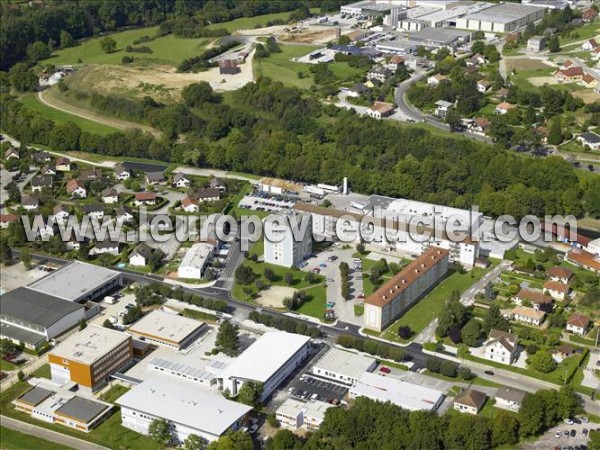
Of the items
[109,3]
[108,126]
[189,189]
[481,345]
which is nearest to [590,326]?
[481,345]

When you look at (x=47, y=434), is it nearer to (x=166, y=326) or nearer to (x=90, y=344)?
(x=90, y=344)

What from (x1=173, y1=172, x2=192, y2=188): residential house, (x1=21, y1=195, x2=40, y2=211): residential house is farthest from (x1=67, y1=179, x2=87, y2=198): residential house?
(x1=173, y1=172, x2=192, y2=188): residential house

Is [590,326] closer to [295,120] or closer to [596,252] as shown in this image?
[596,252]

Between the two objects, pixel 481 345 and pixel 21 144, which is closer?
pixel 481 345

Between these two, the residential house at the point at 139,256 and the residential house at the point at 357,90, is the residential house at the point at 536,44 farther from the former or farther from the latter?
the residential house at the point at 139,256

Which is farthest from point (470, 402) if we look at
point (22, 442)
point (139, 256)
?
point (139, 256)

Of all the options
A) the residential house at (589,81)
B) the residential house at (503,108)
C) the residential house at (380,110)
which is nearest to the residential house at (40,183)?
the residential house at (380,110)
